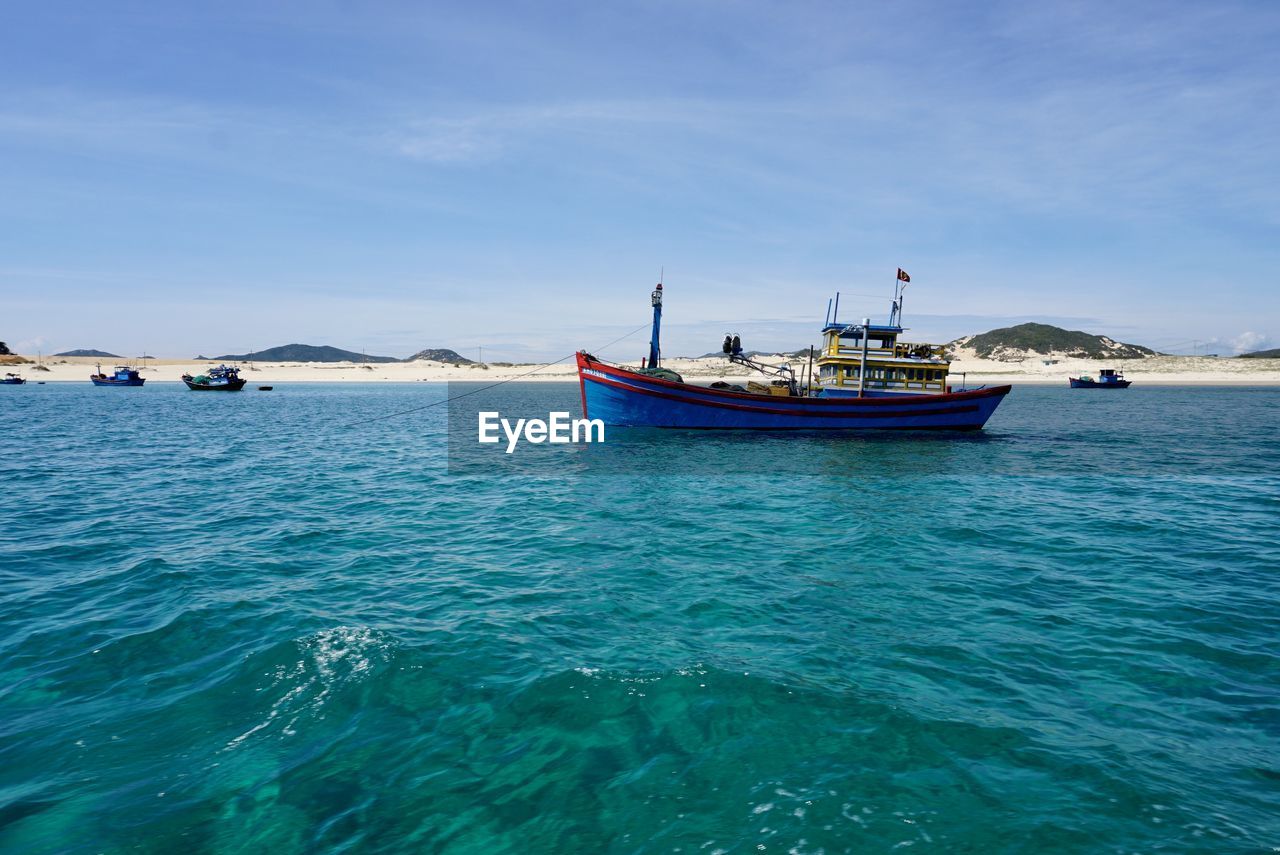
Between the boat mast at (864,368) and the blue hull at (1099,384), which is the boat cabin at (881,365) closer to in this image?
the boat mast at (864,368)

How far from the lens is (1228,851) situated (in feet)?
15.9

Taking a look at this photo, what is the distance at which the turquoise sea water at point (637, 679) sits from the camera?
17.3ft

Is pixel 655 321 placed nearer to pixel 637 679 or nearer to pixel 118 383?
pixel 637 679

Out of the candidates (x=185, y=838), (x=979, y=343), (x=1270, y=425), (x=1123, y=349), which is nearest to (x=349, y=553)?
(x=185, y=838)

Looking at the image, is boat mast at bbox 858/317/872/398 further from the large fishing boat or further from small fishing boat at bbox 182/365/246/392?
small fishing boat at bbox 182/365/246/392

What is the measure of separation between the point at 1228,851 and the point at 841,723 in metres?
3.13

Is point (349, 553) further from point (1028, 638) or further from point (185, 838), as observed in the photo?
point (1028, 638)

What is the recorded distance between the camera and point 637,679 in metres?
7.56

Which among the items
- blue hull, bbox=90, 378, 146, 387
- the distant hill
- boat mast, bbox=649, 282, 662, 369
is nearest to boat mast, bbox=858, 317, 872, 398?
boat mast, bbox=649, 282, 662, 369

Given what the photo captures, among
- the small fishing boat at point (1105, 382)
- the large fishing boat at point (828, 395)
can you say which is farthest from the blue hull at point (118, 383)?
the small fishing boat at point (1105, 382)

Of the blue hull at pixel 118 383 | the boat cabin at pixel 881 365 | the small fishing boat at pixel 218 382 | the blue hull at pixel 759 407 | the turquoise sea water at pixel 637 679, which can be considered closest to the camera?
the turquoise sea water at pixel 637 679

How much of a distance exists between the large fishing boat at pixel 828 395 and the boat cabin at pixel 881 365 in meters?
0.06

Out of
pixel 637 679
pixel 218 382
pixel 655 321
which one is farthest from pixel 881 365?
pixel 218 382

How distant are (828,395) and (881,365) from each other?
3911 millimetres
